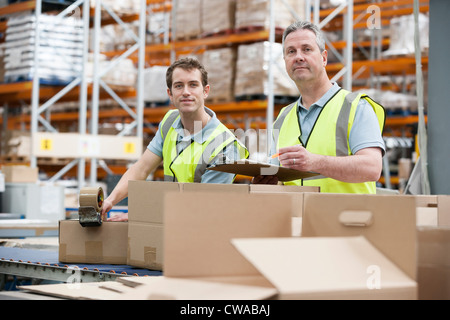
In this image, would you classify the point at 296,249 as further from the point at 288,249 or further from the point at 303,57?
the point at 303,57

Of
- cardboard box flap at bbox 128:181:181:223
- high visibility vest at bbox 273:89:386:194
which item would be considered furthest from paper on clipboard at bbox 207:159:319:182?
high visibility vest at bbox 273:89:386:194

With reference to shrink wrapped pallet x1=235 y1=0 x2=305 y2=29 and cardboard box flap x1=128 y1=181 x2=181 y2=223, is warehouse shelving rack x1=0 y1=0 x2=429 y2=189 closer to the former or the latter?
shrink wrapped pallet x1=235 y1=0 x2=305 y2=29

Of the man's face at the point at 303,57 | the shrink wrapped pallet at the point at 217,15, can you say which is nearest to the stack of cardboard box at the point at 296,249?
the man's face at the point at 303,57

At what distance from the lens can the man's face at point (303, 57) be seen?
3.12m

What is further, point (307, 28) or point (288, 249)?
point (307, 28)

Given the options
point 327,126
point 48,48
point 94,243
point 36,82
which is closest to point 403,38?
point 48,48

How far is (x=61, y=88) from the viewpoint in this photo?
877 centimetres

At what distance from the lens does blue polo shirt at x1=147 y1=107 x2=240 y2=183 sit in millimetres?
3363

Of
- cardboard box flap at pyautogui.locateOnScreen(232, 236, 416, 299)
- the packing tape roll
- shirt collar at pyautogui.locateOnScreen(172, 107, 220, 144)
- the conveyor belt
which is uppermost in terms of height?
shirt collar at pyautogui.locateOnScreen(172, 107, 220, 144)

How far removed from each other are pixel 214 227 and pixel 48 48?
23.4 ft

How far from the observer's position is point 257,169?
2500 millimetres

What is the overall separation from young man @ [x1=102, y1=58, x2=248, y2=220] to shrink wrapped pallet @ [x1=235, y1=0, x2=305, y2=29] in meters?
5.11

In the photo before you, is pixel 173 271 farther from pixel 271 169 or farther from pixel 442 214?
pixel 442 214
